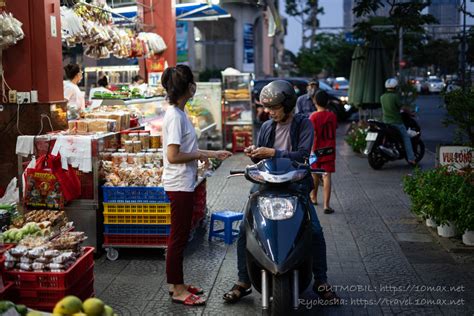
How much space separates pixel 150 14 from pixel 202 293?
10.3 metres

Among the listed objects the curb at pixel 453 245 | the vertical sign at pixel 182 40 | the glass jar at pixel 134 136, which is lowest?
the curb at pixel 453 245

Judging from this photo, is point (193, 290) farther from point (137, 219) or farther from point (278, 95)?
point (278, 95)

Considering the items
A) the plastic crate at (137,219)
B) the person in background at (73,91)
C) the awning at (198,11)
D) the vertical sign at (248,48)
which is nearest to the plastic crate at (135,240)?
the plastic crate at (137,219)

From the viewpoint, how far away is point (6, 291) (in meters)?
4.34

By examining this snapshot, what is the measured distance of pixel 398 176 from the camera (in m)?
12.6

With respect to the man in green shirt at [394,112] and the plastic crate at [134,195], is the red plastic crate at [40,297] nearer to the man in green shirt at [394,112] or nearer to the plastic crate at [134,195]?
the plastic crate at [134,195]

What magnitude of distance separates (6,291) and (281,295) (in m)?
1.89

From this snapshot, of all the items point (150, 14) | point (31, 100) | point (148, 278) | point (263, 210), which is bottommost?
point (148, 278)

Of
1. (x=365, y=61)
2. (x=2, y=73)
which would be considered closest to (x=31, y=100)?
(x=2, y=73)

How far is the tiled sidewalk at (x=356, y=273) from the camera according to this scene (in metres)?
5.38

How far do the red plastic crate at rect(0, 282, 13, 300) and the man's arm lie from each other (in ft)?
7.27

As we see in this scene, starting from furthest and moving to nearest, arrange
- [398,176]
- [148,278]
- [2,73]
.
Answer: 1. [398,176]
2. [2,73]
3. [148,278]

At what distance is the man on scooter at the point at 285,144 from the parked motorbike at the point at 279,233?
293mm

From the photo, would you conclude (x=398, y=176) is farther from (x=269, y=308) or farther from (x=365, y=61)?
(x=269, y=308)
